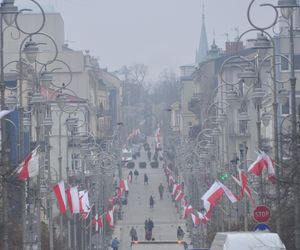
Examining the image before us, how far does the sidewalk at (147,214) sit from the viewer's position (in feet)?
310

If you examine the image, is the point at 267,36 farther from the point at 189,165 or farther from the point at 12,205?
the point at 189,165

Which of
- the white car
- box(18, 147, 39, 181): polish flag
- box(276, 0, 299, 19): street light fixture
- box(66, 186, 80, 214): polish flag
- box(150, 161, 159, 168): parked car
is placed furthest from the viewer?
the white car

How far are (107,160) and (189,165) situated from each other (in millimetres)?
4589

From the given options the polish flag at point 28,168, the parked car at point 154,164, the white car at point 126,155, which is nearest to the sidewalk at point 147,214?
the parked car at point 154,164

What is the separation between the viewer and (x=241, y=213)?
223 feet

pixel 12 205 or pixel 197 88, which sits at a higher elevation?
pixel 197 88

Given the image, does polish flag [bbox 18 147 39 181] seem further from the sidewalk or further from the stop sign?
the sidewalk

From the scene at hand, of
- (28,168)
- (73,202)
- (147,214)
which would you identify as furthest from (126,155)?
(28,168)

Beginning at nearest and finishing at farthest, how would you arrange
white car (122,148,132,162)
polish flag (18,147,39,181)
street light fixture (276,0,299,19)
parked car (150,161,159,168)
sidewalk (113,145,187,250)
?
street light fixture (276,0,299,19)
polish flag (18,147,39,181)
sidewalk (113,145,187,250)
parked car (150,161,159,168)
white car (122,148,132,162)

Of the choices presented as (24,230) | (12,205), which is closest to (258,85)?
(24,230)

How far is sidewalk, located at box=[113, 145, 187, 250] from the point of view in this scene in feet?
310

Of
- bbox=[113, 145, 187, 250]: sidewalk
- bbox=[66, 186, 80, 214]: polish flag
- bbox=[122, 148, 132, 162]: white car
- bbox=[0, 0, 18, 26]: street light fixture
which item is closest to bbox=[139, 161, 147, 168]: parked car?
bbox=[122, 148, 132, 162]: white car

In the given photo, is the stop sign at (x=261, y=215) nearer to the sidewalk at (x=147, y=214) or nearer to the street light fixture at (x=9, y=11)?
the street light fixture at (x=9, y=11)

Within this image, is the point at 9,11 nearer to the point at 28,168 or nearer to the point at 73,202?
the point at 28,168
